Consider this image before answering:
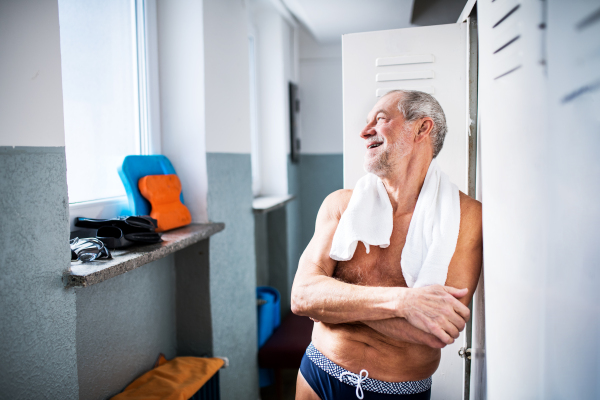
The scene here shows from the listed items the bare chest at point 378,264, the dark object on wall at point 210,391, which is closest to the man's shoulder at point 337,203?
the bare chest at point 378,264

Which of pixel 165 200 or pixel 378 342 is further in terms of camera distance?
pixel 165 200

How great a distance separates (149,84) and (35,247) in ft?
3.25

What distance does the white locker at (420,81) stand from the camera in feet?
3.99

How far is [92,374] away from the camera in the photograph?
49.1 inches

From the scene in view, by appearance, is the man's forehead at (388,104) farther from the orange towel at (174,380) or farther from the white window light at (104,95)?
the orange towel at (174,380)

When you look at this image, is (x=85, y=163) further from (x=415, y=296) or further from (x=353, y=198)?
(x=415, y=296)

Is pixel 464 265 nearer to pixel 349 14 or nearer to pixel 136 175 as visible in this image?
pixel 136 175

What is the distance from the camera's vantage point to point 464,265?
0.97 m

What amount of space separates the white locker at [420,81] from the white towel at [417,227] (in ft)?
0.58

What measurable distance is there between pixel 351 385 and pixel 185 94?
1343 millimetres

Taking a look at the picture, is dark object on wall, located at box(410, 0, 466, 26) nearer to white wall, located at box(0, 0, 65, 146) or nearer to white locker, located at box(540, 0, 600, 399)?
white wall, located at box(0, 0, 65, 146)

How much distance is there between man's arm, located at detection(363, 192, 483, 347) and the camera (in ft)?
3.03

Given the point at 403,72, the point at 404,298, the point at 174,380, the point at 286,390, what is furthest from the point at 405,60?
the point at 286,390

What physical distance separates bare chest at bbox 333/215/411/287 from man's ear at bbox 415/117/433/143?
23 cm
